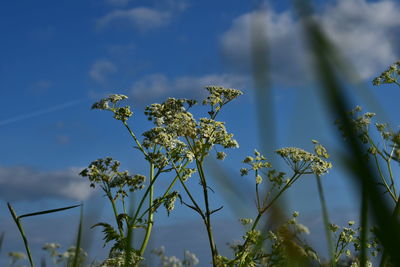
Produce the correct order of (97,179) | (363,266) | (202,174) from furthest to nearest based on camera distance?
(97,179) → (202,174) → (363,266)

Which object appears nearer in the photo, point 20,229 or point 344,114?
point 344,114

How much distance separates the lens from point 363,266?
3.60 ft

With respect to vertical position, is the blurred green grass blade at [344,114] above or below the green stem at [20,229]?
below

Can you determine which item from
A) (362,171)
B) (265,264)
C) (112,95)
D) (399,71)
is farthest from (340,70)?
(399,71)

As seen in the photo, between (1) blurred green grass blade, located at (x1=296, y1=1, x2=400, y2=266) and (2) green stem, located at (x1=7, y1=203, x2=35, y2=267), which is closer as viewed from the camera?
(1) blurred green grass blade, located at (x1=296, y1=1, x2=400, y2=266)

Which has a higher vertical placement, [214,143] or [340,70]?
[214,143]

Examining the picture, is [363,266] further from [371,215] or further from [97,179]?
[97,179]

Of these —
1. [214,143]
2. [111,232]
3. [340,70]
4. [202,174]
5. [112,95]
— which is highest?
[112,95]

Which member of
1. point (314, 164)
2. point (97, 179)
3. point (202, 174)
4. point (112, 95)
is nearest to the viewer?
point (202, 174)

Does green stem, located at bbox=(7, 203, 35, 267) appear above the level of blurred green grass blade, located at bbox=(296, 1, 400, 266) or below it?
above

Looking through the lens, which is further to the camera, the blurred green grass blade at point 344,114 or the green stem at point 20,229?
the green stem at point 20,229

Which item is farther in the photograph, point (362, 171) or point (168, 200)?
point (168, 200)

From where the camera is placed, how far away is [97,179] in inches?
369

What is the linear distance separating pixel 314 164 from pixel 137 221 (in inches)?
127
